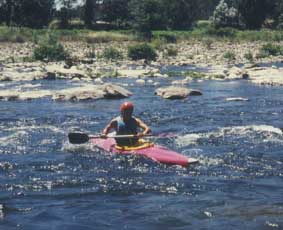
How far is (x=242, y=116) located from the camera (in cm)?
1920

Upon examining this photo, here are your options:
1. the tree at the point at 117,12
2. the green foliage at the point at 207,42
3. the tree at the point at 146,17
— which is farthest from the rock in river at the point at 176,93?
the tree at the point at 117,12

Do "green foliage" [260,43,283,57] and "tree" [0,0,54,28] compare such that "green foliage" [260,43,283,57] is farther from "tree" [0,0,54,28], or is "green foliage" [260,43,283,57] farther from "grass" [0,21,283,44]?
"tree" [0,0,54,28]

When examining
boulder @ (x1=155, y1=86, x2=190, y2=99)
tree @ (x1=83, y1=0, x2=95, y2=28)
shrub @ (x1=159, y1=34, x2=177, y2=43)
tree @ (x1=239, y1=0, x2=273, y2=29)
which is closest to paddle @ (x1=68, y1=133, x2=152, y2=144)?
boulder @ (x1=155, y1=86, x2=190, y2=99)

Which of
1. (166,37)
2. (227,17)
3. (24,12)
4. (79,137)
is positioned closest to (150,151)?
(79,137)

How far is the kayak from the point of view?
12523 millimetres

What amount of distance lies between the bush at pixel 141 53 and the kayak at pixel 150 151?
28252 millimetres

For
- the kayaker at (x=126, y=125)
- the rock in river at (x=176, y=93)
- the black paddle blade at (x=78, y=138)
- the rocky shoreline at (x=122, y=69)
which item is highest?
the kayaker at (x=126, y=125)

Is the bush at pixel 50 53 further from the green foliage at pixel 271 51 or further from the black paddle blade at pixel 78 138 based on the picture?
the black paddle blade at pixel 78 138

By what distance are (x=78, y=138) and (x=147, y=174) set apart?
3.21 metres

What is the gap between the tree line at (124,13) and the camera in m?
68.5

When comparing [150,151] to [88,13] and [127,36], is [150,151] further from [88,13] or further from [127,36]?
[88,13]

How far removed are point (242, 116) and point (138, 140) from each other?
225 inches

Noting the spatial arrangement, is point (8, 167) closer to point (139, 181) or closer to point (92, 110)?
point (139, 181)

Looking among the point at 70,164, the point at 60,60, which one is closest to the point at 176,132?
the point at 70,164
